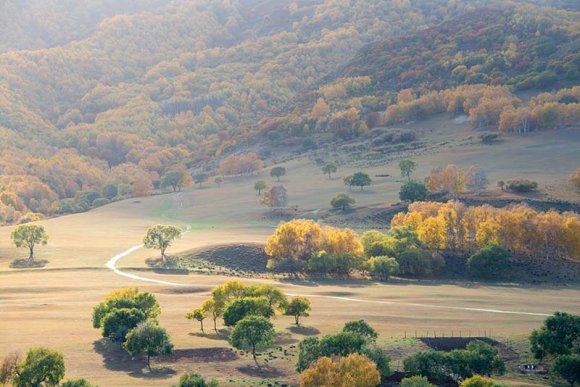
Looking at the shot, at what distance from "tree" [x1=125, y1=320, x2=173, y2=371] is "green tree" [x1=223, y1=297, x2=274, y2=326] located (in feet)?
24.3

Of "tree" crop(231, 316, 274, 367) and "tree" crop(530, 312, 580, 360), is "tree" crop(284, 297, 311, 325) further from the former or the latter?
"tree" crop(530, 312, 580, 360)

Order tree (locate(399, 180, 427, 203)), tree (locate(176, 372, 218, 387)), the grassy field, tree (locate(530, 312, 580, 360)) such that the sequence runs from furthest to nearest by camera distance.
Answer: tree (locate(399, 180, 427, 203)), the grassy field, tree (locate(530, 312, 580, 360)), tree (locate(176, 372, 218, 387))

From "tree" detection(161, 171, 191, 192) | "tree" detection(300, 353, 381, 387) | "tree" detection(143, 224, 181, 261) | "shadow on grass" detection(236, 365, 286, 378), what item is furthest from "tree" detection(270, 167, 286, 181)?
"tree" detection(300, 353, 381, 387)

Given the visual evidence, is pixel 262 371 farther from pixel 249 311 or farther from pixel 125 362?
pixel 125 362

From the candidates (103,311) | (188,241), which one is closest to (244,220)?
(188,241)

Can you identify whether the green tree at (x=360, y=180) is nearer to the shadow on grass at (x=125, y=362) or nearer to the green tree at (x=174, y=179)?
the green tree at (x=174, y=179)

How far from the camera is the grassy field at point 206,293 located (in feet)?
189

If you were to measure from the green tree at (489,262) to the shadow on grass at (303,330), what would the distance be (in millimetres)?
31518

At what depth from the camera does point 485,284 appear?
88.6 metres

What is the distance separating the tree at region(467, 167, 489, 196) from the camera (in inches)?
4931

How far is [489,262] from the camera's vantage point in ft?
298

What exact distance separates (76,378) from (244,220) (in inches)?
3130

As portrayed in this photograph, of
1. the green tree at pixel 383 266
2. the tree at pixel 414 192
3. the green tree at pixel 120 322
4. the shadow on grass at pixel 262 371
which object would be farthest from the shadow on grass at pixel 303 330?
the tree at pixel 414 192

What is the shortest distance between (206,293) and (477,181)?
5985 centimetres
